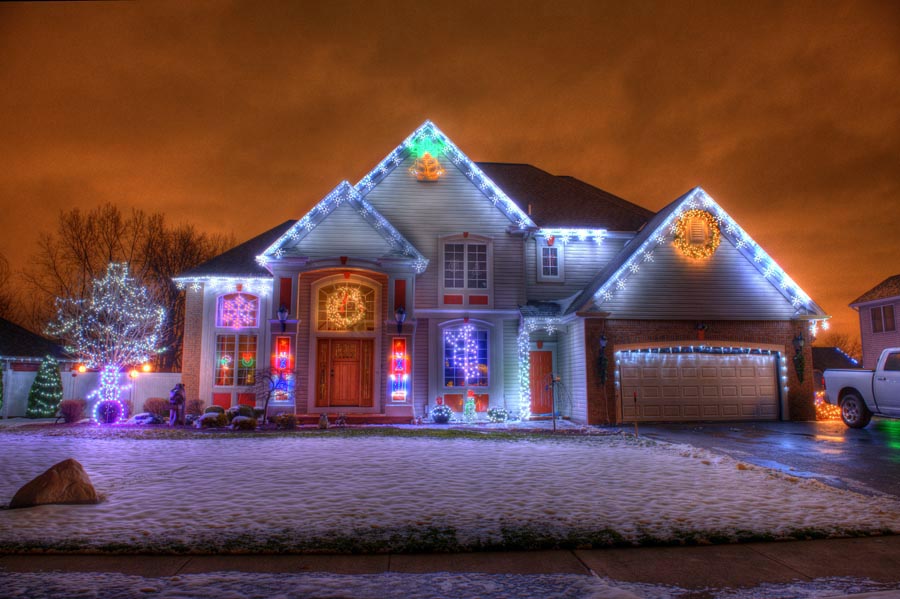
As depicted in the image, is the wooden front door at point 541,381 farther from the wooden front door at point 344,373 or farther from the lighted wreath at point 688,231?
the wooden front door at point 344,373

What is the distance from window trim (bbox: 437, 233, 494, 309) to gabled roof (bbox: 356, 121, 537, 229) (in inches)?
49.0

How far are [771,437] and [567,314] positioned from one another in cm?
645

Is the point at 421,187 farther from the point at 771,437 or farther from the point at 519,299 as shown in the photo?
the point at 771,437

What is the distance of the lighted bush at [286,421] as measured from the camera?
51.9ft

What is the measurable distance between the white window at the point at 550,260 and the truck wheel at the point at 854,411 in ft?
28.6

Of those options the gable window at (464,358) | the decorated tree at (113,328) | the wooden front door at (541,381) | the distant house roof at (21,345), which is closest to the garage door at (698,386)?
the wooden front door at (541,381)

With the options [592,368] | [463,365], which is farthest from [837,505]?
[463,365]

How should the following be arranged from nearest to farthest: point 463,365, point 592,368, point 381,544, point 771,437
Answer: point 381,544, point 771,437, point 592,368, point 463,365

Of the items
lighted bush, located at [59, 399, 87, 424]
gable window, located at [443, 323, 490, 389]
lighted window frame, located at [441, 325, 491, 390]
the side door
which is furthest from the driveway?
lighted bush, located at [59, 399, 87, 424]

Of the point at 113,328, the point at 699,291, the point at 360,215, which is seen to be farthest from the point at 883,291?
the point at 113,328

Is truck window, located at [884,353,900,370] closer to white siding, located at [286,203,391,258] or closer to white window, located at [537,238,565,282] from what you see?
white window, located at [537,238,565,282]

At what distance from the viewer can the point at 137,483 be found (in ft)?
25.3

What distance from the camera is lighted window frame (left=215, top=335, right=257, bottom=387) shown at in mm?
19125

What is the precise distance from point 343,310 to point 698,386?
1104cm
